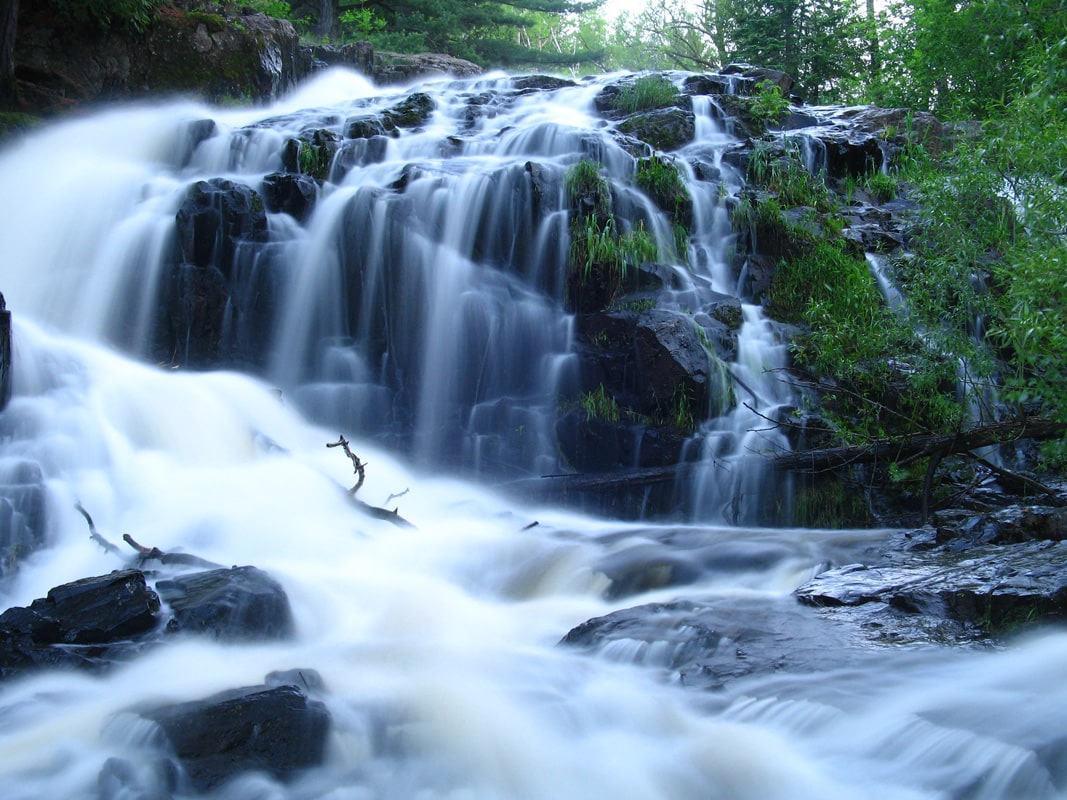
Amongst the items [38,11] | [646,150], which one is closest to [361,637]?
[646,150]

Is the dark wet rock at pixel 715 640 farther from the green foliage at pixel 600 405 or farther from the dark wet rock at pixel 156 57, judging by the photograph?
the dark wet rock at pixel 156 57

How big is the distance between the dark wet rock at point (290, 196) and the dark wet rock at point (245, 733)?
24.1 feet

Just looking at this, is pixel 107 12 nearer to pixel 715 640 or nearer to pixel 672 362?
pixel 672 362

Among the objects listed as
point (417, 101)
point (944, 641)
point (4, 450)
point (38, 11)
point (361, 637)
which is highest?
point (38, 11)

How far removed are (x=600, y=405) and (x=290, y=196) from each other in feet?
15.3

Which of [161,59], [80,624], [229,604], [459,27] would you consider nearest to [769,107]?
[161,59]

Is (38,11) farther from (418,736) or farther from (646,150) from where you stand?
(418,736)

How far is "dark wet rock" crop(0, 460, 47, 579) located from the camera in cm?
595

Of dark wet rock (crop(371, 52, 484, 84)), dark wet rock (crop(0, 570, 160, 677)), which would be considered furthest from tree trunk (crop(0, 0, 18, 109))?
dark wet rock (crop(0, 570, 160, 677))

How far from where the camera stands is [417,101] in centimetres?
1469

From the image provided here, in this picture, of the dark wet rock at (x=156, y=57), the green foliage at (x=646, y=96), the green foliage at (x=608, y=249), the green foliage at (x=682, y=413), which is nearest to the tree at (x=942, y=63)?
the green foliage at (x=646, y=96)

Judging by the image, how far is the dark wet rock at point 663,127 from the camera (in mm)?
13055

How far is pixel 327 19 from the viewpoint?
76.7 ft

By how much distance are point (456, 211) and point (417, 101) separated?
5261 mm
